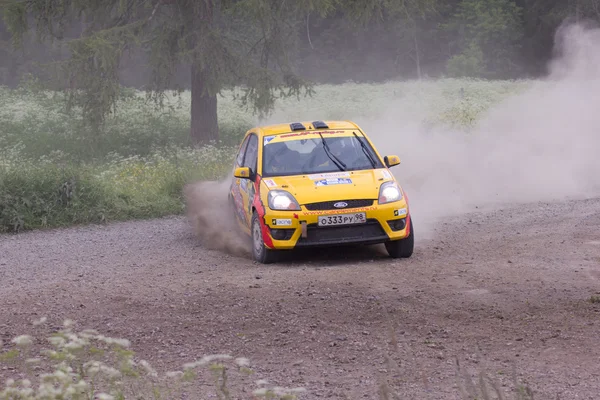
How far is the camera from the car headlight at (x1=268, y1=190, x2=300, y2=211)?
36.0ft

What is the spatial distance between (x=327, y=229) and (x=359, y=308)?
2.52 metres

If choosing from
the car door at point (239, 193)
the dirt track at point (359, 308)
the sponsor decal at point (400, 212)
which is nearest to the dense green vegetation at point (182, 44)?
the car door at point (239, 193)

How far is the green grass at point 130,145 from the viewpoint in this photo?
16500 millimetres

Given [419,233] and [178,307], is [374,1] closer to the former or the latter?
[419,233]

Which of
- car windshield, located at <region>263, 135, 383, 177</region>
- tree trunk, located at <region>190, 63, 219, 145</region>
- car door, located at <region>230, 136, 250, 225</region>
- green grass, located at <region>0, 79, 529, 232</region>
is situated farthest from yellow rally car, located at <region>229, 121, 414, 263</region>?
tree trunk, located at <region>190, 63, 219, 145</region>

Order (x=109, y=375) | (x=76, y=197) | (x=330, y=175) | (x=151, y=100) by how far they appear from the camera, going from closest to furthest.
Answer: (x=109, y=375)
(x=330, y=175)
(x=76, y=197)
(x=151, y=100)

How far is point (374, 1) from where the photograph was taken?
2536cm

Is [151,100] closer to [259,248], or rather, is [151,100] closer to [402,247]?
[259,248]

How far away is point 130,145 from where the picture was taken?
28.6 m

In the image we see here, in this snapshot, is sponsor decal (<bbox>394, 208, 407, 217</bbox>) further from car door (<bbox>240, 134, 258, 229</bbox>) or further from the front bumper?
car door (<bbox>240, 134, 258, 229</bbox>)

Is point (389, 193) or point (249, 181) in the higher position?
point (249, 181)

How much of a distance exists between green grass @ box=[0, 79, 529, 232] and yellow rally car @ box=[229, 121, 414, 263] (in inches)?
207

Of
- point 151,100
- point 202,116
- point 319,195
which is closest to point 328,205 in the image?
point 319,195

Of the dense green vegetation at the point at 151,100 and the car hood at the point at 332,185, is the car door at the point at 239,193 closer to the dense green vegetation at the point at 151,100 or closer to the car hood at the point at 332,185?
the car hood at the point at 332,185
